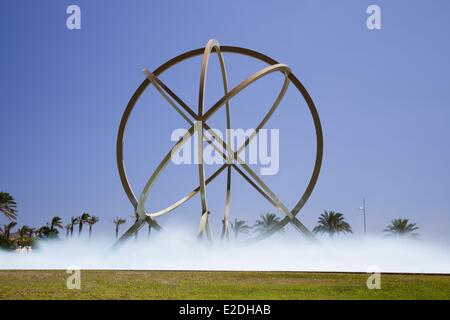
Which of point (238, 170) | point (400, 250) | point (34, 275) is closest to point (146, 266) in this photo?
point (34, 275)

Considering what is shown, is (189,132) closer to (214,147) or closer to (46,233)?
(214,147)

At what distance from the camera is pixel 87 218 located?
61.5 m

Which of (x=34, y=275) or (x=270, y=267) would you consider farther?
(x=270, y=267)

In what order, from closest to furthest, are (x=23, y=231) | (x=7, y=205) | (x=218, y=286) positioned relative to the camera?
(x=218, y=286) < (x=7, y=205) < (x=23, y=231)

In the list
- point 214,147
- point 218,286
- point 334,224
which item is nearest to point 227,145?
point 214,147

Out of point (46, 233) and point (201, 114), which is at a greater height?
point (201, 114)

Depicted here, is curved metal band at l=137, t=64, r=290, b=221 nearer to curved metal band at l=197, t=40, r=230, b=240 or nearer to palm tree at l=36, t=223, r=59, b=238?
curved metal band at l=197, t=40, r=230, b=240

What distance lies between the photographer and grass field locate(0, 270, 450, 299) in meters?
11.2

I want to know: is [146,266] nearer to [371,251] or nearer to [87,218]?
[371,251]

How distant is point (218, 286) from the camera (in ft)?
41.8

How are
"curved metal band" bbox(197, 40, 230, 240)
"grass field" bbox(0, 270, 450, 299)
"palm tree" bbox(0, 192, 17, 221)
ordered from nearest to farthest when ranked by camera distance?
"grass field" bbox(0, 270, 450, 299)
"curved metal band" bbox(197, 40, 230, 240)
"palm tree" bbox(0, 192, 17, 221)

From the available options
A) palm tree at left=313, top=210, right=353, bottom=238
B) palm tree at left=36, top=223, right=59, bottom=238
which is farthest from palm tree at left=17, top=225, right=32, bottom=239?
palm tree at left=313, top=210, right=353, bottom=238

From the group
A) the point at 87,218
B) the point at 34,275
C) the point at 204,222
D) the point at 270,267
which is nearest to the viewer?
the point at 34,275
